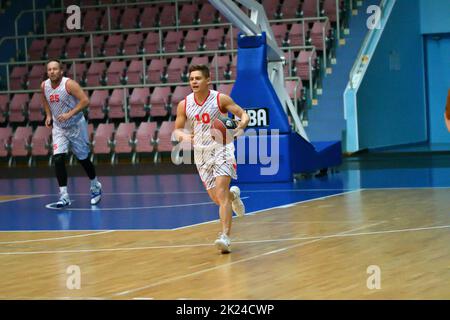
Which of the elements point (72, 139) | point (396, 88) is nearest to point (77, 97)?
point (72, 139)

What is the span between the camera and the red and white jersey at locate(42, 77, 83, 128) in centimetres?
1445

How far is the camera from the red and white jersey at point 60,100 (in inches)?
569

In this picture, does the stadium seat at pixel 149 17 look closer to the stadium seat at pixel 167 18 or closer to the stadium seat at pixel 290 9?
the stadium seat at pixel 167 18

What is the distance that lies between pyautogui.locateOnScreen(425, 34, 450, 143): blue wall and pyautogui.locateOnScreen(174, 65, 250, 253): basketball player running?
18.2 meters

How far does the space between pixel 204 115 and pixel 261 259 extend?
5.13 feet

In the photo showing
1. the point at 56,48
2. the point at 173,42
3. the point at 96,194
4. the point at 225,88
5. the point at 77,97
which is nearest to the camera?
the point at 77,97

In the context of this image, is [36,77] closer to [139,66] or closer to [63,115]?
[139,66]

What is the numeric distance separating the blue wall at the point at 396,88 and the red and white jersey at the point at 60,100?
9739 millimetres

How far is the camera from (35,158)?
2456cm

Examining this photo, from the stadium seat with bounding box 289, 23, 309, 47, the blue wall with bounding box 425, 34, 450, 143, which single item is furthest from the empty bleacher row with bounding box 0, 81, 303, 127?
the blue wall with bounding box 425, 34, 450, 143

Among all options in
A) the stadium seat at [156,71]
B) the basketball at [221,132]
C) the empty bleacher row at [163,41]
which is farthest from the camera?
the stadium seat at [156,71]

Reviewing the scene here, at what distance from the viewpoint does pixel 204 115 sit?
10062 millimetres

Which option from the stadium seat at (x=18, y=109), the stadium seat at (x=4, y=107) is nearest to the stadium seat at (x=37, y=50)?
the stadium seat at (x=4, y=107)
